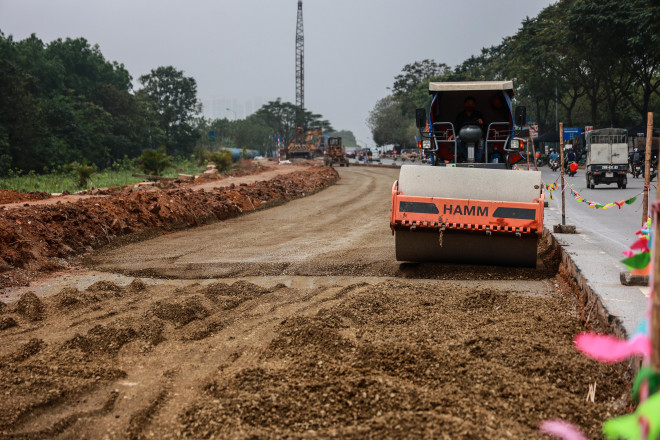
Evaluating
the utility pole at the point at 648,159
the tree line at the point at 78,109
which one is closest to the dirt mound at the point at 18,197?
the tree line at the point at 78,109

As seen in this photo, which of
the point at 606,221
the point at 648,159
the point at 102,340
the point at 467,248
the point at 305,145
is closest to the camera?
the point at 102,340

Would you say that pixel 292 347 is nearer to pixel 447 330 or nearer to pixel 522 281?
pixel 447 330

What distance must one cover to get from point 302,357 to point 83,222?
28.7 feet

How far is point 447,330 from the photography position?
546 centimetres

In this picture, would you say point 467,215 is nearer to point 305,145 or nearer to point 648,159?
point 648,159

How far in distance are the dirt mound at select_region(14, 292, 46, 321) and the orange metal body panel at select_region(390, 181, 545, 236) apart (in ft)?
13.8

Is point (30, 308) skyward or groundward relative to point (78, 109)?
groundward

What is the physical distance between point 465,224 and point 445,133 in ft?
13.8

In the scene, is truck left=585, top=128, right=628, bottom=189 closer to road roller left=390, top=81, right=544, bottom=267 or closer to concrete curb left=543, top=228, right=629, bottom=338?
concrete curb left=543, top=228, right=629, bottom=338

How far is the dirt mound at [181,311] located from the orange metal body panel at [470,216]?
2793 mm

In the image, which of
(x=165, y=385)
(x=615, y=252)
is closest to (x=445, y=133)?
(x=615, y=252)

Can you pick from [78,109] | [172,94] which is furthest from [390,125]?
[78,109]

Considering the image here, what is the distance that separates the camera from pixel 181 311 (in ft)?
20.9

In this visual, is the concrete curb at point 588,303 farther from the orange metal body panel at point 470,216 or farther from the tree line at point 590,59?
the tree line at point 590,59
